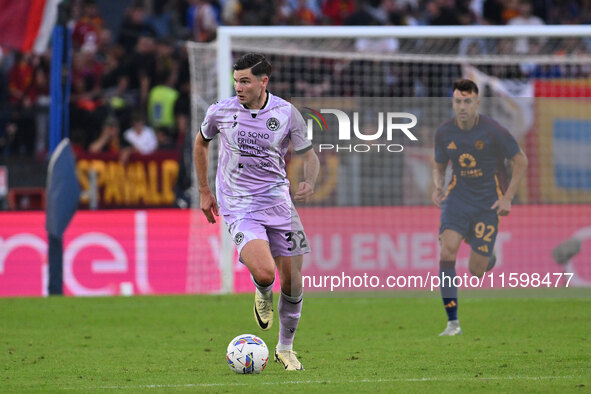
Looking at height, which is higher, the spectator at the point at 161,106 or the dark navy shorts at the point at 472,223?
the spectator at the point at 161,106

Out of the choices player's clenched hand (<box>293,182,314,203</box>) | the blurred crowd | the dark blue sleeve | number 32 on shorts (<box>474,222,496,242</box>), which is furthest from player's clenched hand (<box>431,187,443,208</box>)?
the blurred crowd

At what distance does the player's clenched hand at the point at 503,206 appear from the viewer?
1069 cm

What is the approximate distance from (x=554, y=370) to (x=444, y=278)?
2847 mm

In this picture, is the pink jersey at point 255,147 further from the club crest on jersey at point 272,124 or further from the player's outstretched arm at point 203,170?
the player's outstretched arm at point 203,170

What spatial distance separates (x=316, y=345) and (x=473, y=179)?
8.08 ft

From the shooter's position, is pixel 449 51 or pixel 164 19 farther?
pixel 164 19

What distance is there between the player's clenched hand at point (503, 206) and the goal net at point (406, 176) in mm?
3586

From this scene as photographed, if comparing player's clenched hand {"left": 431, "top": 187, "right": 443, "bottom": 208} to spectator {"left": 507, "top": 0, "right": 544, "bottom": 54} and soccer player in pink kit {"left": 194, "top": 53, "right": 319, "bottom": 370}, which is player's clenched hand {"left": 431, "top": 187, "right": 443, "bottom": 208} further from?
spectator {"left": 507, "top": 0, "right": 544, "bottom": 54}

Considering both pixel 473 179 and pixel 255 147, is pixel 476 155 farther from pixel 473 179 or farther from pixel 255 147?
pixel 255 147

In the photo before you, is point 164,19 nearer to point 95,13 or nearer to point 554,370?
point 95,13

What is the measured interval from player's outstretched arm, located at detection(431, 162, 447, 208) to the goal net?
3281mm

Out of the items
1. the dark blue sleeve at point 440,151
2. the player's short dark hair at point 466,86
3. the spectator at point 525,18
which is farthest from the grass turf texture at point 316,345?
the spectator at point 525,18

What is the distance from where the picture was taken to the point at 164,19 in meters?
22.8

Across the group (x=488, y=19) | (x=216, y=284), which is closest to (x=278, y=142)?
(x=216, y=284)
